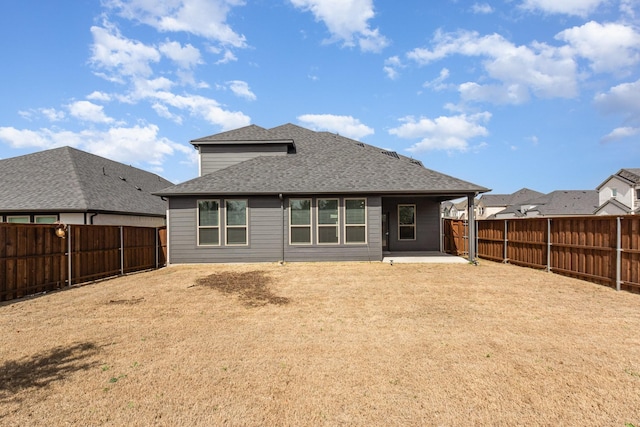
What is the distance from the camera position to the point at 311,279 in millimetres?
9945

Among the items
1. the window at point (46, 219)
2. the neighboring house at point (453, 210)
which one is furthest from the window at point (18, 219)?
the neighboring house at point (453, 210)

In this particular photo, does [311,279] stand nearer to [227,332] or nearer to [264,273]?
[264,273]

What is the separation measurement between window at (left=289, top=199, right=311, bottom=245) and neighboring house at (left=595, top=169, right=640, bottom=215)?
3764 centimetres

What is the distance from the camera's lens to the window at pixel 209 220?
43.8ft

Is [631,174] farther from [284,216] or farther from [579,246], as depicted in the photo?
[284,216]

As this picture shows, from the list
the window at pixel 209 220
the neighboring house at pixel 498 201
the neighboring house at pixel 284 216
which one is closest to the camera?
the neighboring house at pixel 284 216

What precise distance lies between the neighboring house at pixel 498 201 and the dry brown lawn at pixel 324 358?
63.7 m

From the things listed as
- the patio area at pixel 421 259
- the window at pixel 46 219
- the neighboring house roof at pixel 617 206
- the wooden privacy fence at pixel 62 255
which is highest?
the neighboring house roof at pixel 617 206

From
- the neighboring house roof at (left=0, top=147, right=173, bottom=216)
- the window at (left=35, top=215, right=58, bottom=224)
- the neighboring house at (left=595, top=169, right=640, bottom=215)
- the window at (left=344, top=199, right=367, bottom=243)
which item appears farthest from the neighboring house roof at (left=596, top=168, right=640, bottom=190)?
the window at (left=35, top=215, right=58, bottom=224)

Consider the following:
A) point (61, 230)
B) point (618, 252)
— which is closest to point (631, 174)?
point (618, 252)

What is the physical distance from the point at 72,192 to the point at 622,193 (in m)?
50.3

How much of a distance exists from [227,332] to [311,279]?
4.81 metres

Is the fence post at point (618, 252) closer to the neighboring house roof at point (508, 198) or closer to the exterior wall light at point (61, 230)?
the exterior wall light at point (61, 230)

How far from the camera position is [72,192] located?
15.0 meters
